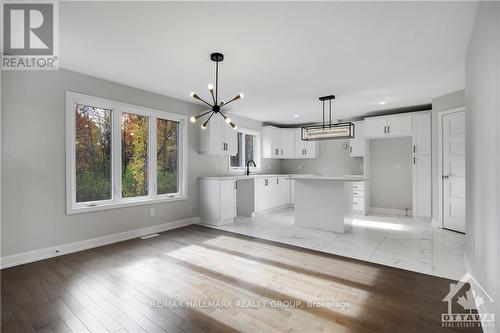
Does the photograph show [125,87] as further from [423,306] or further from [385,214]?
[385,214]

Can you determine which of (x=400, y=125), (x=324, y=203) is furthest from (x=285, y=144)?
(x=324, y=203)

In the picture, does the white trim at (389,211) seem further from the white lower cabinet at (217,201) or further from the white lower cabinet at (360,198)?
the white lower cabinet at (217,201)

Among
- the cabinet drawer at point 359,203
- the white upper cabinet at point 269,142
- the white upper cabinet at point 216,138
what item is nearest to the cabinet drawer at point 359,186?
the cabinet drawer at point 359,203

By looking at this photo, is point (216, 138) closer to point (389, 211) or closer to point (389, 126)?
point (389, 126)

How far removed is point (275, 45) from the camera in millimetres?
2770

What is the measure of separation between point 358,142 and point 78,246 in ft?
20.5

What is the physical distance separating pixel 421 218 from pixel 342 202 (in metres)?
2.51

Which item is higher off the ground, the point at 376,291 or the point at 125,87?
the point at 125,87

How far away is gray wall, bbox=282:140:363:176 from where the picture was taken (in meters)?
6.89

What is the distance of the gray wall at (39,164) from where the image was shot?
3.00 m

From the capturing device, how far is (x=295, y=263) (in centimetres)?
311

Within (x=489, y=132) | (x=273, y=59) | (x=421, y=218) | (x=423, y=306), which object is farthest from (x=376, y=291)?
(x=421, y=218)

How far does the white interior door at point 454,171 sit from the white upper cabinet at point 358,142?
5.96 ft

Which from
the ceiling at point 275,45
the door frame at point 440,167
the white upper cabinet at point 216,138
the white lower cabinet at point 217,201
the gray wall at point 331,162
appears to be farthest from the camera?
the gray wall at point 331,162
